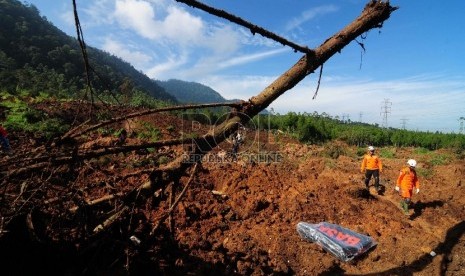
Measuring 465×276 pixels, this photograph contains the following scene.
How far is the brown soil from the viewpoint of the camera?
3035 mm

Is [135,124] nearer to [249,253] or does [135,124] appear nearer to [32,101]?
[32,101]

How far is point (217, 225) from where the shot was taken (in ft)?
18.0

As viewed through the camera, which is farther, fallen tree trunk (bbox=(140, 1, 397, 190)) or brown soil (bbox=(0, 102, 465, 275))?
brown soil (bbox=(0, 102, 465, 275))

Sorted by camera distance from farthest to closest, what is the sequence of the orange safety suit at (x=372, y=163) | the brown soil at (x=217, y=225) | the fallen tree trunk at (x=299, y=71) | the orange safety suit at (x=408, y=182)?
1. the orange safety suit at (x=372, y=163)
2. the orange safety suit at (x=408, y=182)
3. the brown soil at (x=217, y=225)
4. the fallen tree trunk at (x=299, y=71)

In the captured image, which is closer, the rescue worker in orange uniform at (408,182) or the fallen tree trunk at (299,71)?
the fallen tree trunk at (299,71)

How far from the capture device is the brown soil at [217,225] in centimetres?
304

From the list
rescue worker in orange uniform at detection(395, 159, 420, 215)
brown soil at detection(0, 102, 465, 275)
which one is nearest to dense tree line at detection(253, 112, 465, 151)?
brown soil at detection(0, 102, 465, 275)

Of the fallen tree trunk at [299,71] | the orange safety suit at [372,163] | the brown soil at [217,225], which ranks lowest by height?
the brown soil at [217,225]

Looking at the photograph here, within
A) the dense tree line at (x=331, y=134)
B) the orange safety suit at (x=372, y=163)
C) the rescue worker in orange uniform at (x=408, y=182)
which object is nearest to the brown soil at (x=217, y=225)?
the rescue worker in orange uniform at (x=408, y=182)

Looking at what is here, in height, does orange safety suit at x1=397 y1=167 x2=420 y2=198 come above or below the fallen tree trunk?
below

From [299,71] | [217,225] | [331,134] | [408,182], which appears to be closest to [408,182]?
[408,182]

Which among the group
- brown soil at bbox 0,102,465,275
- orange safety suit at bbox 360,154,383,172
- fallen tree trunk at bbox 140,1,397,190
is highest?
fallen tree trunk at bbox 140,1,397,190

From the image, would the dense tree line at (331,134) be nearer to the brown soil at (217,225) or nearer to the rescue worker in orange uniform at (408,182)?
the brown soil at (217,225)

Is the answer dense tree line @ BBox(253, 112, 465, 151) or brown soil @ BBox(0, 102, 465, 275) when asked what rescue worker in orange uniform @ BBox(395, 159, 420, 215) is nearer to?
brown soil @ BBox(0, 102, 465, 275)
